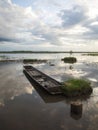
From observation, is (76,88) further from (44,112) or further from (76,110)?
(44,112)

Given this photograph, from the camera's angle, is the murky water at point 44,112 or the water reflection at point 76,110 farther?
the water reflection at point 76,110

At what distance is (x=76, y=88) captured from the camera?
14.2m

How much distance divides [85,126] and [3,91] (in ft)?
30.4

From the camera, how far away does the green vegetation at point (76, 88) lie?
13969mm

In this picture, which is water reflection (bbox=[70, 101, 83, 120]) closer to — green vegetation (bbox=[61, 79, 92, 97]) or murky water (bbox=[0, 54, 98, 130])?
murky water (bbox=[0, 54, 98, 130])

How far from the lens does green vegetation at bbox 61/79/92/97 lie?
550 inches

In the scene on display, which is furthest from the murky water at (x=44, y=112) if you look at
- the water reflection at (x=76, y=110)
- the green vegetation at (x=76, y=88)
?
the green vegetation at (x=76, y=88)

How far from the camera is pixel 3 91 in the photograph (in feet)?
53.5

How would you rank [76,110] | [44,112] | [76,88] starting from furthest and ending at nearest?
1. [76,88]
2. [44,112]
3. [76,110]

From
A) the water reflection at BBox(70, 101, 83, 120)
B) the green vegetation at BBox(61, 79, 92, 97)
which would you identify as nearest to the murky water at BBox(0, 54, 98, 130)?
the water reflection at BBox(70, 101, 83, 120)

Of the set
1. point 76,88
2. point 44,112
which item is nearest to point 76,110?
point 44,112

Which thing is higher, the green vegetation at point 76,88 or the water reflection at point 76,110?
the green vegetation at point 76,88

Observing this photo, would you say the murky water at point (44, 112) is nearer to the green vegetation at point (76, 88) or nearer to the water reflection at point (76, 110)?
the water reflection at point (76, 110)

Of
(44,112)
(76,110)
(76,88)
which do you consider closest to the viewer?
(76,110)
